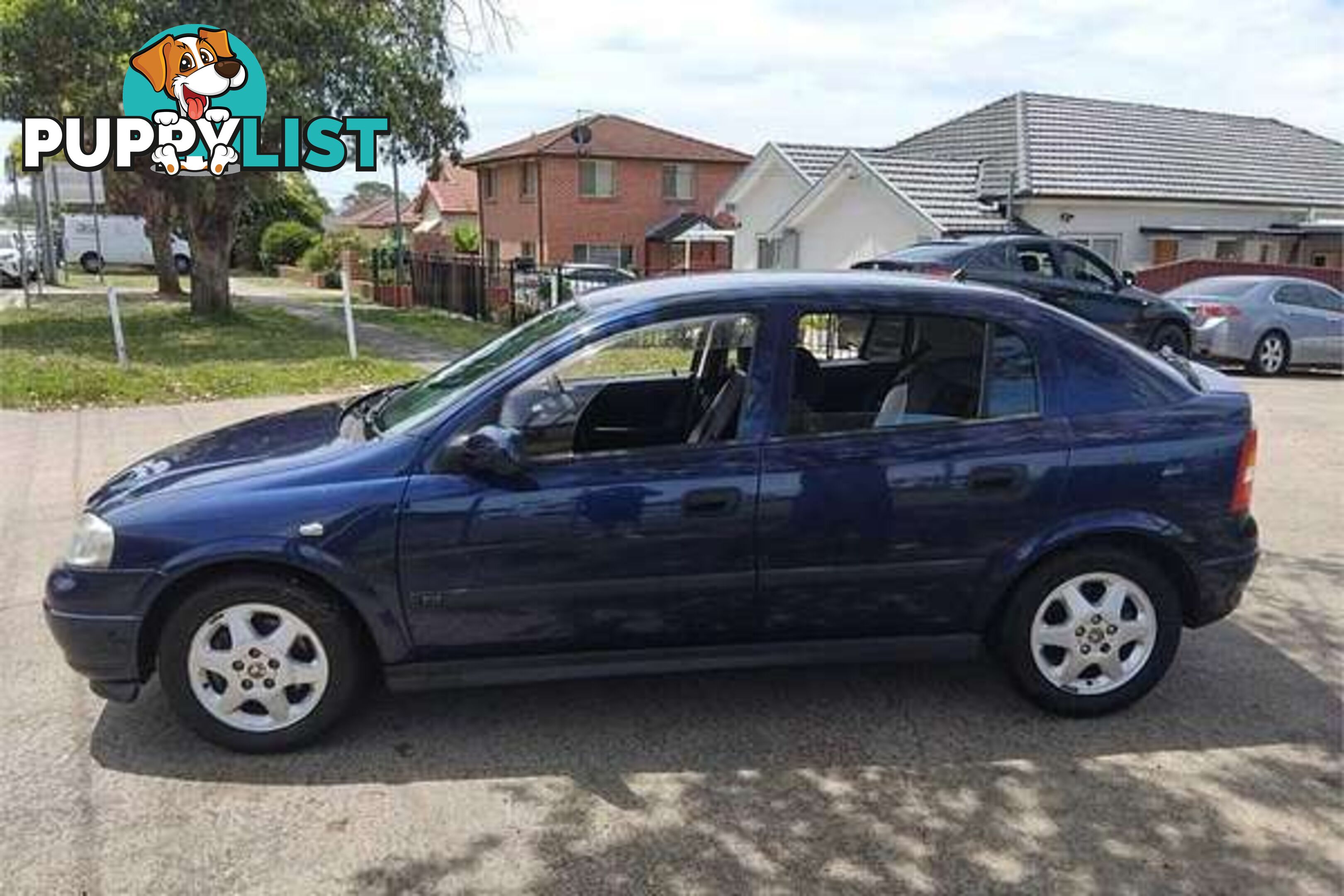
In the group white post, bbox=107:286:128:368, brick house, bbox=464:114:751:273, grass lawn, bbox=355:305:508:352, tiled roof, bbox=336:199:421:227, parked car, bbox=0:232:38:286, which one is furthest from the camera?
tiled roof, bbox=336:199:421:227

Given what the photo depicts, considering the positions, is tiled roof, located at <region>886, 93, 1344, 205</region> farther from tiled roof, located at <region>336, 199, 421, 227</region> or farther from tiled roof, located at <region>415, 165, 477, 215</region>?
tiled roof, located at <region>336, 199, 421, 227</region>

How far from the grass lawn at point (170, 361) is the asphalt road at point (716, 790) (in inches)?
267

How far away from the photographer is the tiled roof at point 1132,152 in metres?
22.8

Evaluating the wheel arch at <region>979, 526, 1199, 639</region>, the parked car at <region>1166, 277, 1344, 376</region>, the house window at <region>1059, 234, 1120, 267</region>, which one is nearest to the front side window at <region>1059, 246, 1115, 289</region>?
the parked car at <region>1166, 277, 1344, 376</region>

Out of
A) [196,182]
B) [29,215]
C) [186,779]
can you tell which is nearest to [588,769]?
[186,779]

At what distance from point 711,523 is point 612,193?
109 ft

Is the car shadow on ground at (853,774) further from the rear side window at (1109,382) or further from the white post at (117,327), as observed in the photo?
the white post at (117,327)

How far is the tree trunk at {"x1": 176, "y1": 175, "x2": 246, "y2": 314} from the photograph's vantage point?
682 inches

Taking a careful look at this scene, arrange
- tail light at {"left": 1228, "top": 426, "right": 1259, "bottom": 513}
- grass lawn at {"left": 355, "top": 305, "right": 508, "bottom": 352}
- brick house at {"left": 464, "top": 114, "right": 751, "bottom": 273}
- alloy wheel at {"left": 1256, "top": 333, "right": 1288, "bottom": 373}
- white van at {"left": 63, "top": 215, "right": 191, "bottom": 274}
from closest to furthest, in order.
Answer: tail light at {"left": 1228, "top": 426, "right": 1259, "bottom": 513} < alloy wheel at {"left": 1256, "top": 333, "right": 1288, "bottom": 373} < grass lawn at {"left": 355, "top": 305, "right": 508, "bottom": 352} < brick house at {"left": 464, "top": 114, "right": 751, "bottom": 273} < white van at {"left": 63, "top": 215, "right": 191, "bottom": 274}

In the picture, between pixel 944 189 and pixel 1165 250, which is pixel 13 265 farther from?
pixel 1165 250

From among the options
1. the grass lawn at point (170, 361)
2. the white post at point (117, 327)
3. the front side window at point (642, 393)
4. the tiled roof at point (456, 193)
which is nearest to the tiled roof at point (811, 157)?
the grass lawn at point (170, 361)

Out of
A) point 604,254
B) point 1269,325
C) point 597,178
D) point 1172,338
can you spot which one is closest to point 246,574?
point 1172,338

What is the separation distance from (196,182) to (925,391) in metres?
16.1

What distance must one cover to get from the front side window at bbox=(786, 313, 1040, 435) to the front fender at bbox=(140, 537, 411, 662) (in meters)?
1.46
